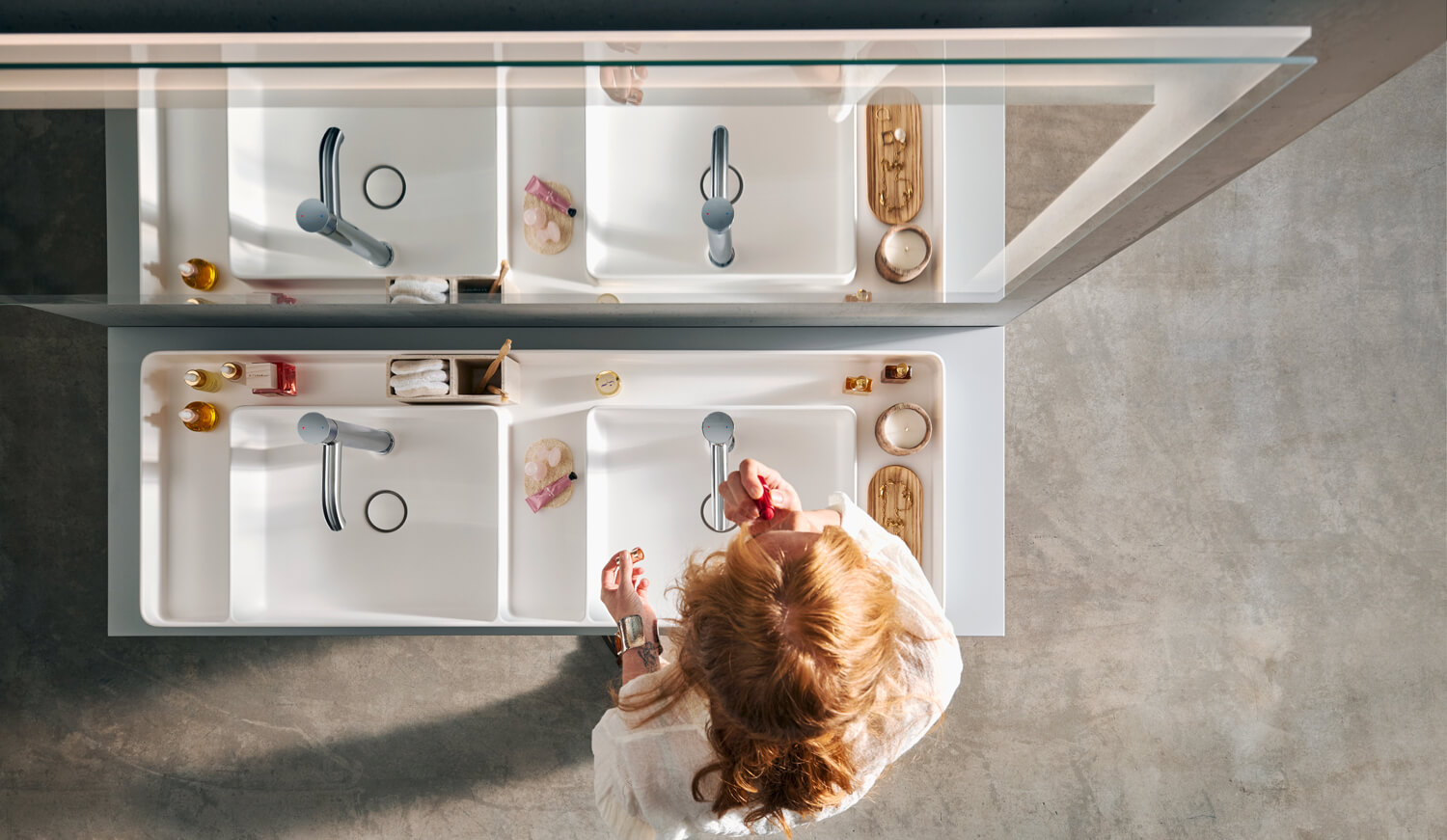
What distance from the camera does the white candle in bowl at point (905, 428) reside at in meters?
1.43

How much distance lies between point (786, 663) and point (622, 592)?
0.54 m

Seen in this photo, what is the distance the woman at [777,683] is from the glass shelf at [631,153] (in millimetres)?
503

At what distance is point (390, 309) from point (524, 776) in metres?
1.58

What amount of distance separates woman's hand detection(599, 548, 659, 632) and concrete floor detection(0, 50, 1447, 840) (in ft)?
2.81

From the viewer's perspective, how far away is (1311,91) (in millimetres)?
656

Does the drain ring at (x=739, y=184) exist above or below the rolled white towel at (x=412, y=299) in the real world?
above

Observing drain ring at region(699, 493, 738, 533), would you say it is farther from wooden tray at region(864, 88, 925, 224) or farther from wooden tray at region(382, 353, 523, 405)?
wooden tray at region(864, 88, 925, 224)

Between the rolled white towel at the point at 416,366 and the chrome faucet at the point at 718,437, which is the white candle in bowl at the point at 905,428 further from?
the rolled white towel at the point at 416,366

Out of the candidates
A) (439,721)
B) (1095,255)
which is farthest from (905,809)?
(1095,255)

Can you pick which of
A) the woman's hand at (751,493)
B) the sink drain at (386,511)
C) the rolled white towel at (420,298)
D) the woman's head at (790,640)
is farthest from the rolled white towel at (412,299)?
the woman's head at (790,640)

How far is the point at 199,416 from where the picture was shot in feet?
4.54

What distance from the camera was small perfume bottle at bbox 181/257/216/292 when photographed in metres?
1.28

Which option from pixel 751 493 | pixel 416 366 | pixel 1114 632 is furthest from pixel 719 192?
pixel 1114 632

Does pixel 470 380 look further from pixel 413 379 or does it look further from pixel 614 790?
pixel 614 790
